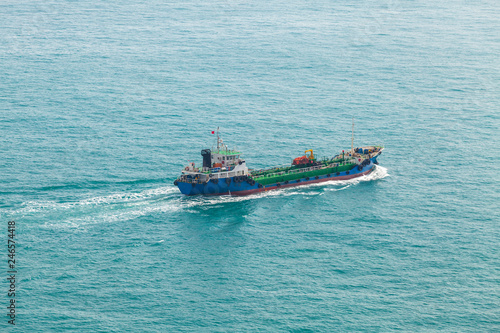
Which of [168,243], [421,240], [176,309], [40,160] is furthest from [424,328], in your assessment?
[40,160]

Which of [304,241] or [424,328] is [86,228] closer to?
[304,241]

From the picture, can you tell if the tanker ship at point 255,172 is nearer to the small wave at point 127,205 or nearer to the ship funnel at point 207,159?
the ship funnel at point 207,159

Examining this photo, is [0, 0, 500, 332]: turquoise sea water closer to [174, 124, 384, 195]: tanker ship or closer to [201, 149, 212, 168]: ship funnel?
[174, 124, 384, 195]: tanker ship

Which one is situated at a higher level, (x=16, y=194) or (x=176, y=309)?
(x=16, y=194)

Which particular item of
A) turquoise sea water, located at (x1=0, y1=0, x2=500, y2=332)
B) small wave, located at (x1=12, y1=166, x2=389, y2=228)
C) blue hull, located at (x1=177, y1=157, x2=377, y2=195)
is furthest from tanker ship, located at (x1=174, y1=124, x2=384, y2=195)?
turquoise sea water, located at (x1=0, y1=0, x2=500, y2=332)

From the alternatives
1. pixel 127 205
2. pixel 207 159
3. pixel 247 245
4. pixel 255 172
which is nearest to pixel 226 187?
pixel 207 159

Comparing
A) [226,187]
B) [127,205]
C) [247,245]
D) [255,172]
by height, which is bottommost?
[247,245]

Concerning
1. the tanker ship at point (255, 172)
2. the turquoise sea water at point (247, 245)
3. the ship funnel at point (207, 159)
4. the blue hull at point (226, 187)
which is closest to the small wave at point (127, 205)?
the turquoise sea water at point (247, 245)

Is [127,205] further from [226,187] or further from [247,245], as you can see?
[247,245]
